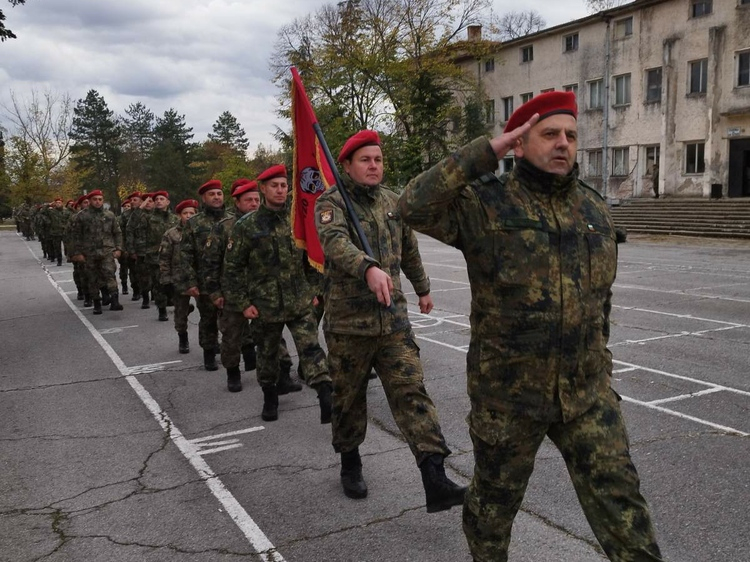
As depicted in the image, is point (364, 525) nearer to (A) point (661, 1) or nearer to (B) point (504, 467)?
(B) point (504, 467)

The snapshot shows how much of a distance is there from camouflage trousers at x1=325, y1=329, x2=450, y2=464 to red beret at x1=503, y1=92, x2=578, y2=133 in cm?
195

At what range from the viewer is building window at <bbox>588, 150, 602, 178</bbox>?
127ft

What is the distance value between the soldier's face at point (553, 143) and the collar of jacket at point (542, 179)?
0.02m

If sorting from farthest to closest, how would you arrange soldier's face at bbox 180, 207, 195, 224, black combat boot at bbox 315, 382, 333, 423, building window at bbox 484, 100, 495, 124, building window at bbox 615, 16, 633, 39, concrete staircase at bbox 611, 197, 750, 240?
1. building window at bbox 484, 100, 495, 124
2. building window at bbox 615, 16, 633, 39
3. concrete staircase at bbox 611, 197, 750, 240
4. soldier's face at bbox 180, 207, 195, 224
5. black combat boot at bbox 315, 382, 333, 423

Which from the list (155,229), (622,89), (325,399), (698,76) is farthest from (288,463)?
(622,89)

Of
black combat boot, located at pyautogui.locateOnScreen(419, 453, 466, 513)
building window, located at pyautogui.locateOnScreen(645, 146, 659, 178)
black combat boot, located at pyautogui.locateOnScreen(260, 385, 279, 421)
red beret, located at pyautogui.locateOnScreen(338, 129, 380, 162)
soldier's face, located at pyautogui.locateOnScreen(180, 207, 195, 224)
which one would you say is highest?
building window, located at pyautogui.locateOnScreen(645, 146, 659, 178)

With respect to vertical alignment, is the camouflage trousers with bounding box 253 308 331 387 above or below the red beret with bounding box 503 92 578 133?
below

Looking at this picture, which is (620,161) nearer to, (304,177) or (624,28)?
(624,28)

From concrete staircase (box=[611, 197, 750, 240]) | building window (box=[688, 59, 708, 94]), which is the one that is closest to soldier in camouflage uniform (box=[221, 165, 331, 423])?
concrete staircase (box=[611, 197, 750, 240])

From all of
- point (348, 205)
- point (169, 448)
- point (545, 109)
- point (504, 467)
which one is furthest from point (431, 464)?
point (169, 448)

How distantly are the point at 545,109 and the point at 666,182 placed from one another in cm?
3460

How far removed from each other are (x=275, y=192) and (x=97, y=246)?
9.01 m

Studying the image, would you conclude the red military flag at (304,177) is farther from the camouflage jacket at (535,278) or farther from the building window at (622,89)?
the building window at (622,89)

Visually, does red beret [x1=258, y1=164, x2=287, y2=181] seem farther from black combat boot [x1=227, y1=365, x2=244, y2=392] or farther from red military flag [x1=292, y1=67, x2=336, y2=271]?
black combat boot [x1=227, y1=365, x2=244, y2=392]
